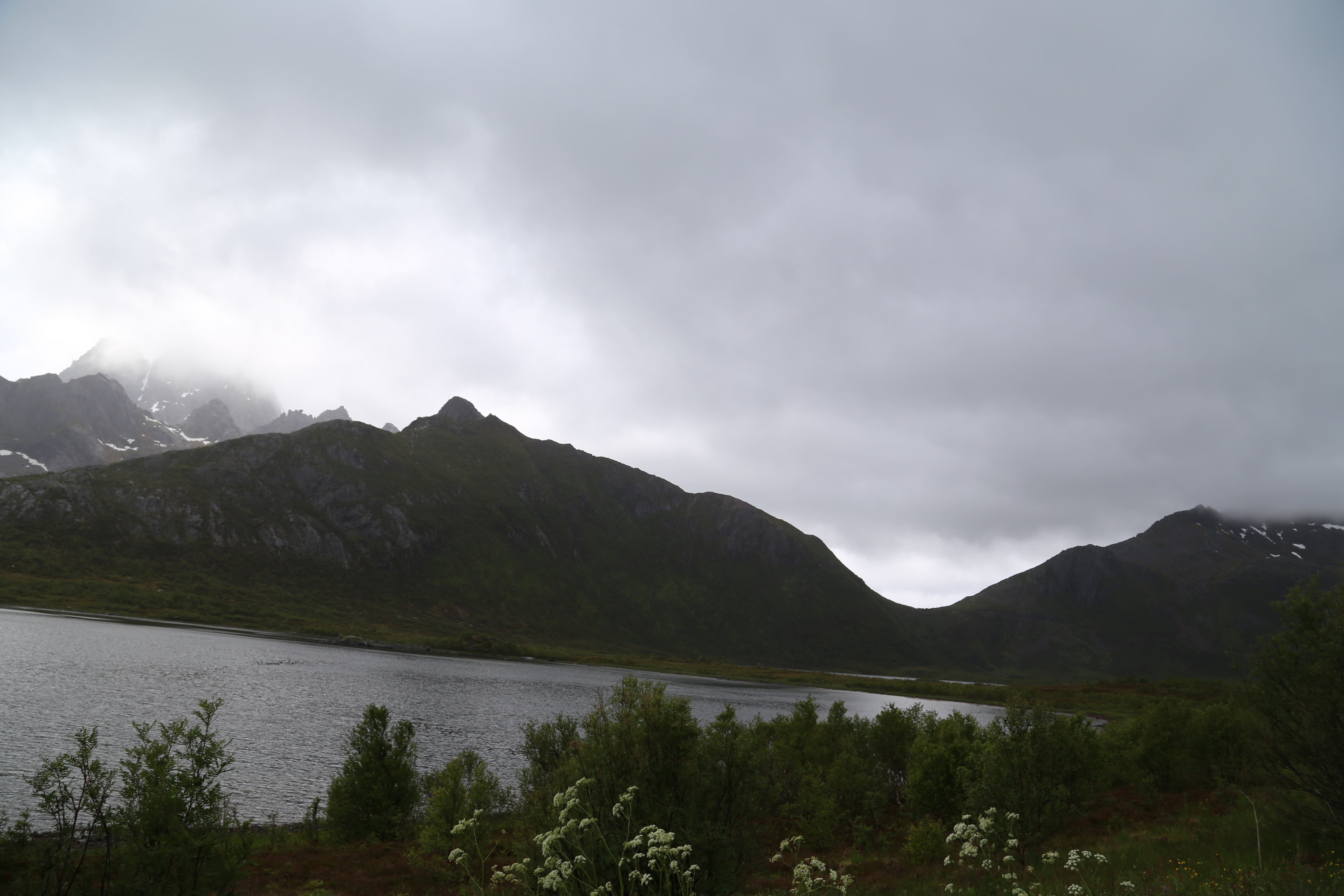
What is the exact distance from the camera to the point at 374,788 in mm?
40062

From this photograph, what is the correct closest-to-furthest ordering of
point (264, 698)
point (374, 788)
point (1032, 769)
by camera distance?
point (1032, 769) → point (374, 788) → point (264, 698)

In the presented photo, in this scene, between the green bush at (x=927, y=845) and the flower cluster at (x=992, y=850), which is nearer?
the flower cluster at (x=992, y=850)

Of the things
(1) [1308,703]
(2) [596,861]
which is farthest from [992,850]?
(2) [596,861]

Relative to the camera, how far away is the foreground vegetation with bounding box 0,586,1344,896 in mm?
14188

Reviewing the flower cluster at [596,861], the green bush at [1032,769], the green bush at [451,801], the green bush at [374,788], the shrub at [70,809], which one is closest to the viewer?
the flower cluster at [596,861]

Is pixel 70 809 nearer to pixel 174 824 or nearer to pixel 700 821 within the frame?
pixel 174 824

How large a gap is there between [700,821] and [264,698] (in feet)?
305

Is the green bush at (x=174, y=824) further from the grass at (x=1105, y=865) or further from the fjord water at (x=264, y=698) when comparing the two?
the fjord water at (x=264, y=698)

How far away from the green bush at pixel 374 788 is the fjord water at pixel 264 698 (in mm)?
9666

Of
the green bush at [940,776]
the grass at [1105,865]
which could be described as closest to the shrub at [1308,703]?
the grass at [1105,865]

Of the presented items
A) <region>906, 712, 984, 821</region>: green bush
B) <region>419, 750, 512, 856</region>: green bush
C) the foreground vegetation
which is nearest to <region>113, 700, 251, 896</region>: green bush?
the foreground vegetation

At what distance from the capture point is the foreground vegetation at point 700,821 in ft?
46.5

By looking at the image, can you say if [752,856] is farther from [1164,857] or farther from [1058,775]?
[1058,775]

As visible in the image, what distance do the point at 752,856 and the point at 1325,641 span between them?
18.0m
